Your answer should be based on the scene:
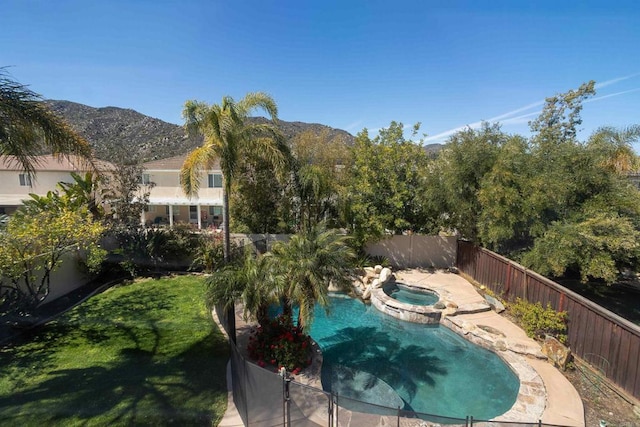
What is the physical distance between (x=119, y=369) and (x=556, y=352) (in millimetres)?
10763

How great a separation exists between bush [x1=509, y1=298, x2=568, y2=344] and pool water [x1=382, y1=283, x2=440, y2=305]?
343 cm

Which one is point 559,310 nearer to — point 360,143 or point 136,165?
point 360,143

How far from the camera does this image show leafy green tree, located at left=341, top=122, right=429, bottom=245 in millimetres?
14773

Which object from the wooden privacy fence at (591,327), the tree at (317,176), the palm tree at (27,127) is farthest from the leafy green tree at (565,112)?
the palm tree at (27,127)

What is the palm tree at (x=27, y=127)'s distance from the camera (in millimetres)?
5793

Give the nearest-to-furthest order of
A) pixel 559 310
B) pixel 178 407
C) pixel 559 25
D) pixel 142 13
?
pixel 178 407 → pixel 559 310 → pixel 142 13 → pixel 559 25

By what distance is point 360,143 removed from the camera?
15.6 meters

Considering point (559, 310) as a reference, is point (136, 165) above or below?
above

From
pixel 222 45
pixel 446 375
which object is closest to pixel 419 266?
pixel 446 375

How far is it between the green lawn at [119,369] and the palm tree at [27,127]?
177 inches

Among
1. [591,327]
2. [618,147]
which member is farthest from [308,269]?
[618,147]

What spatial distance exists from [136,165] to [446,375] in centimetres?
1599

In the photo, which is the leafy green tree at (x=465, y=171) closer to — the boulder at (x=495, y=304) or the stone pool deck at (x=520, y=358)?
the boulder at (x=495, y=304)

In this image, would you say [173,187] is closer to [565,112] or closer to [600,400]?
[600,400]
